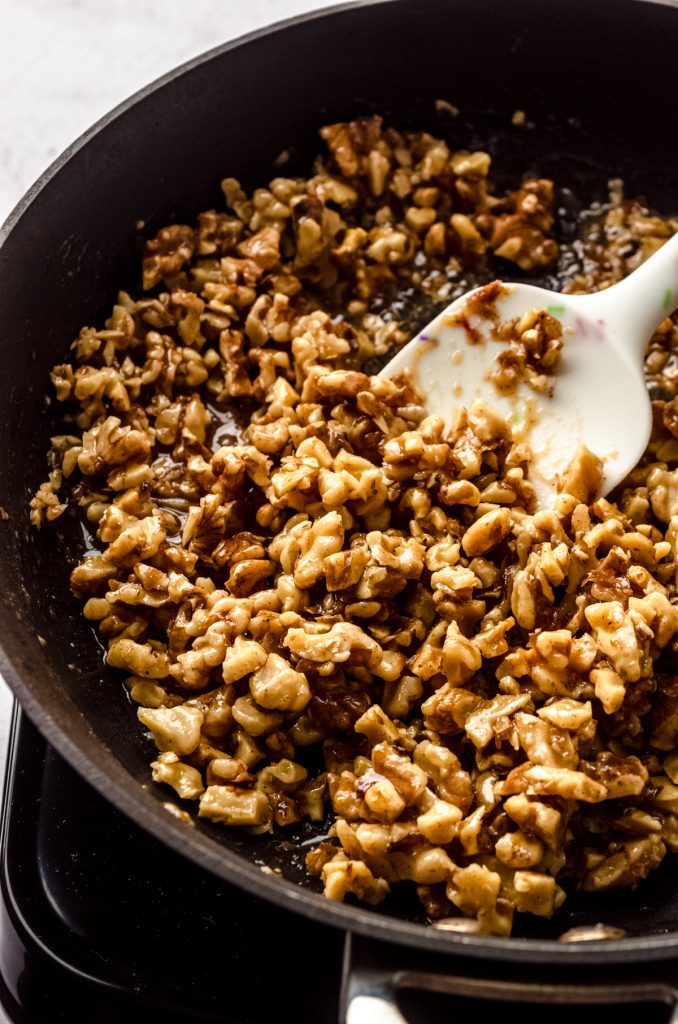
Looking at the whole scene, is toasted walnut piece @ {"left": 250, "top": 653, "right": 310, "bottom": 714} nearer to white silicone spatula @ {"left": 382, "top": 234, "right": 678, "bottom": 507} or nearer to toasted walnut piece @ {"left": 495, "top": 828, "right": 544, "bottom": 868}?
toasted walnut piece @ {"left": 495, "top": 828, "right": 544, "bottom": 868}

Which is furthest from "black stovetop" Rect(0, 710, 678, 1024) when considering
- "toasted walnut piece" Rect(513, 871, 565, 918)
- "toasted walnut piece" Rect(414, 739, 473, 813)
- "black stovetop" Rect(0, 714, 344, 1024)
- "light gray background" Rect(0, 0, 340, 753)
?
"light gray background" Rect(0, 0, 340, 753)

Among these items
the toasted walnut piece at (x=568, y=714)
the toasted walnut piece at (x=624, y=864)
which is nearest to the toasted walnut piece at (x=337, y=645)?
the toasted walnut piece at (x=568, y=714)

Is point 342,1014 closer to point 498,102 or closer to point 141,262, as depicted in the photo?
point 141,262

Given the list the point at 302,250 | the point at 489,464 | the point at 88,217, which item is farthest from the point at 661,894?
the point at 88,217

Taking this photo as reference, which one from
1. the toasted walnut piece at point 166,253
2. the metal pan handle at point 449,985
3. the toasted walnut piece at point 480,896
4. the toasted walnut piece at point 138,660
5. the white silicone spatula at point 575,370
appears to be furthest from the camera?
the toasted walnut piece at point 166,253

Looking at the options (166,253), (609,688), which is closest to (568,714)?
(609,688)

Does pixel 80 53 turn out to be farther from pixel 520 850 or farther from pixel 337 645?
pixel 520 850

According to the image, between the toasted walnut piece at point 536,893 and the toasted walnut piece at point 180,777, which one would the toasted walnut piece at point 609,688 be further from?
the toasted walnut piece at point 180,777
